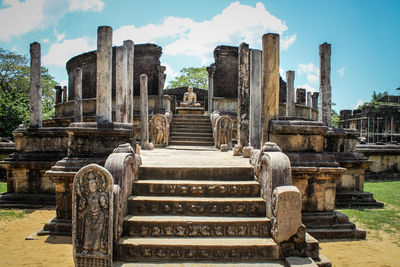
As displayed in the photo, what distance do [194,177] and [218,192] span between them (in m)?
0.53

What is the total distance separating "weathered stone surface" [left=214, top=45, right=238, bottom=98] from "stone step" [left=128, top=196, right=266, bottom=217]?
2165cm

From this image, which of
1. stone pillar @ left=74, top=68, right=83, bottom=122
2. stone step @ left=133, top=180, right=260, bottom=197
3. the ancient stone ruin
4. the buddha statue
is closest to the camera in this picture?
the ancient stone ruin

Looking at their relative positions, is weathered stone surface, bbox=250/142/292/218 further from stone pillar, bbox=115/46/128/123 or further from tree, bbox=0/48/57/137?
tree, bbox=0/48/57/137

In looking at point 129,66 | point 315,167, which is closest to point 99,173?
point 315,167

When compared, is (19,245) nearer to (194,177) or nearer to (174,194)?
(174,194)

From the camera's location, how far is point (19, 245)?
4.64 meters

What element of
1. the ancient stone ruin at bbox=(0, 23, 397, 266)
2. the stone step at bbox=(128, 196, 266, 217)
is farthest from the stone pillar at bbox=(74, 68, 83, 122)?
the stone step at bbox=(128, 196, 266, 217)

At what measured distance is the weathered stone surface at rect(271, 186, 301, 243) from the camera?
363 centimetres

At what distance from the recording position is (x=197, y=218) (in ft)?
13.1

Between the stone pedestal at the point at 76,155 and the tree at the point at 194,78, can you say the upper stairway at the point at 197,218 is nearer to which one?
the stone pedestal at the point at 76,155

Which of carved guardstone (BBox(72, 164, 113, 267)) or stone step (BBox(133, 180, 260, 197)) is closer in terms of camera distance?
carved guardstone (BBox(72, 164, 113, 267))

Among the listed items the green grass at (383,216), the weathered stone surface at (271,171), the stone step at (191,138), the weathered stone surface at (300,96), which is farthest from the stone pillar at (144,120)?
the weathered stone surface at (300,96)

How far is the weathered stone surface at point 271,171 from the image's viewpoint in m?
3.95

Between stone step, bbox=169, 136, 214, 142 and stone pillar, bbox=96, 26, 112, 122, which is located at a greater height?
stone pillar, bbox=96, 26, 112, 122
